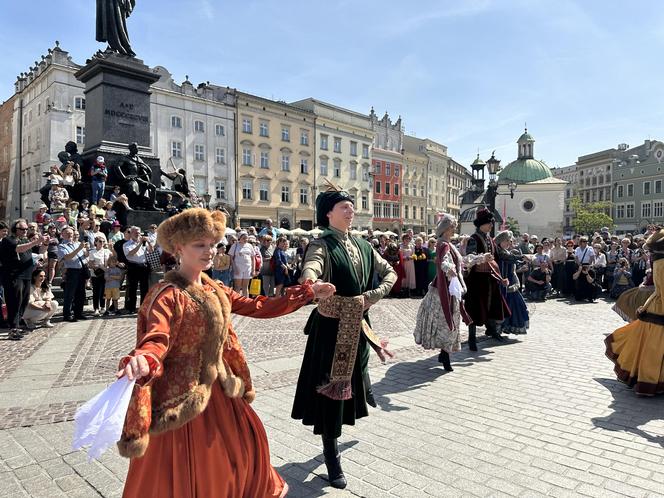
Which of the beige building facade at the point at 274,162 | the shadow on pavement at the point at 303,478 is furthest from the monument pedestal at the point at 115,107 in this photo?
the beige building facade at the point at 274,162

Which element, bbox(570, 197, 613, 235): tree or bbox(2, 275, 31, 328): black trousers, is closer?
bbox(2, 275, 31, 328): black trousers

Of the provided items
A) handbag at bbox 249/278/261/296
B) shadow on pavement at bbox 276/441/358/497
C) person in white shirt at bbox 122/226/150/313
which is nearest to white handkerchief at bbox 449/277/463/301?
shadow on pavement at bbox 276/441/358/497

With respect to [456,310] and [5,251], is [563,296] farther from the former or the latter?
[5,251]

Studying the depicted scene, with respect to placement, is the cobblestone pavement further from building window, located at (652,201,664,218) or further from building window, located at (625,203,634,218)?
building window, located at (625,203,634,218)

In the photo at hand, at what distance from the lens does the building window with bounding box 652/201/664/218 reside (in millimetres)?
77438

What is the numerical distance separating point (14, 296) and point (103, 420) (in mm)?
7565

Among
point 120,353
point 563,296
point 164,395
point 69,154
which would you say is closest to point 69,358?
point 120,353

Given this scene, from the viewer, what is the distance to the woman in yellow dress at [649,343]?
211 inches

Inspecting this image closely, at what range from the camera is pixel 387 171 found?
6538 centimetres

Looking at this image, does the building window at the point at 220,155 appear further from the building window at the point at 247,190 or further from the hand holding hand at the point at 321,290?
the hand holding hand at the point at 321,290

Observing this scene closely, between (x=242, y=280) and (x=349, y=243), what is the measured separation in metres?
8.40

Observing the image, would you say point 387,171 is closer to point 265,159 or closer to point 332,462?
point 265,159

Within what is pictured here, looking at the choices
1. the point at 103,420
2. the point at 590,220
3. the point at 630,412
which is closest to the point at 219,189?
the point at 630,412

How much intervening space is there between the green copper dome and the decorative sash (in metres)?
67.6
